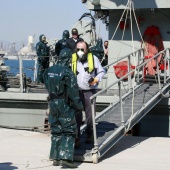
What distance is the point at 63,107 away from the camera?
7172 mm

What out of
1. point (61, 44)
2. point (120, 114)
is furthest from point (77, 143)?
point (61, 44)

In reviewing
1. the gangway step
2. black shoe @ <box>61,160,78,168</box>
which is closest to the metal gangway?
the gangway step

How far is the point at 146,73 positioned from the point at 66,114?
6002 mm

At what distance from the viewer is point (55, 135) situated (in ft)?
23.9

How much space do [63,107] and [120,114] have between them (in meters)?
2.55

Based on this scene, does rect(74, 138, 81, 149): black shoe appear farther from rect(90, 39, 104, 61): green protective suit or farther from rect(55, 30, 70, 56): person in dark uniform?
rect(90, 39, 104, 61): green protective suit

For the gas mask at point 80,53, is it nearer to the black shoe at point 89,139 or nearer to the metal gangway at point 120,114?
the metal gangway at point 120,114

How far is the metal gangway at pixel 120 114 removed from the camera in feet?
25.2

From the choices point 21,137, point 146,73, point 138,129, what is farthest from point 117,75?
point 21,137

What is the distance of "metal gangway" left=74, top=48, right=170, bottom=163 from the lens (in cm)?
769

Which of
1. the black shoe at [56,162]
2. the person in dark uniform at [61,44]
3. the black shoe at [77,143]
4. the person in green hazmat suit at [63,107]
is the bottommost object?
the black shoe at [56,162]

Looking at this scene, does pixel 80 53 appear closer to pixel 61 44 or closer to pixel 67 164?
pixel 67 164

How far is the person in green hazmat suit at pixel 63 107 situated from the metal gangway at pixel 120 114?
0.43 metres

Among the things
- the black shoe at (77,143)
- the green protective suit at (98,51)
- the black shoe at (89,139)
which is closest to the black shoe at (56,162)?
the black shoe at (77,143)
